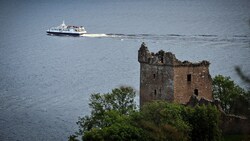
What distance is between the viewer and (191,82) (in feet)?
199

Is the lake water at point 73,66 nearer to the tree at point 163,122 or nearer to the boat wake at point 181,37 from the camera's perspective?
the boat wake at point 181,37

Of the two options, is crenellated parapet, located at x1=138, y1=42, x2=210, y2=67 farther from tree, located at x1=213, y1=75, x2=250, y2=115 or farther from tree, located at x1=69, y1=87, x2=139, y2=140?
tree, located at x1=213, y1=75, x2=250, y2=115

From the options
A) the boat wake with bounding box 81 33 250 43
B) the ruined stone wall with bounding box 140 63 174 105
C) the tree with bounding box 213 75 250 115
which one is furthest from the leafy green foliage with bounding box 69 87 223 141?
the boat wake with bounding box 81 33 250 43

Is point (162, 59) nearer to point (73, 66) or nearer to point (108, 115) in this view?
point (108, 115)

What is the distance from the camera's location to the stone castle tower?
197 feet

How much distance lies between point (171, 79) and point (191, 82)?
1.96 metres

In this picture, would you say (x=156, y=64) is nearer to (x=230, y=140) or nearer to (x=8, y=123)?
(x=230, y=140)

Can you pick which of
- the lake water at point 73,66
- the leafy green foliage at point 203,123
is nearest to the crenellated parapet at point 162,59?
the leafy green foliage at point 203,123

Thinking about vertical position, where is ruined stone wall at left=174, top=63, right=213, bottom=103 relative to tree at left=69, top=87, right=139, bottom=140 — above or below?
above

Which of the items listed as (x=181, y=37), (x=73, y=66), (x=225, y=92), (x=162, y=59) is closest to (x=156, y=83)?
(x=162, y=59)

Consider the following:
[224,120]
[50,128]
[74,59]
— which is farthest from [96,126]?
[74,59]

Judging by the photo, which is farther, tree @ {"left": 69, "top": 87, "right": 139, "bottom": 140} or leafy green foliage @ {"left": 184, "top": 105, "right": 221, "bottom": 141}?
leafy green foliage @ {"left": 184, "top": 105, "right": 221, "bottom": 141}

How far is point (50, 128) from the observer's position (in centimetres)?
8231

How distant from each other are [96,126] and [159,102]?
6159 millimetres
